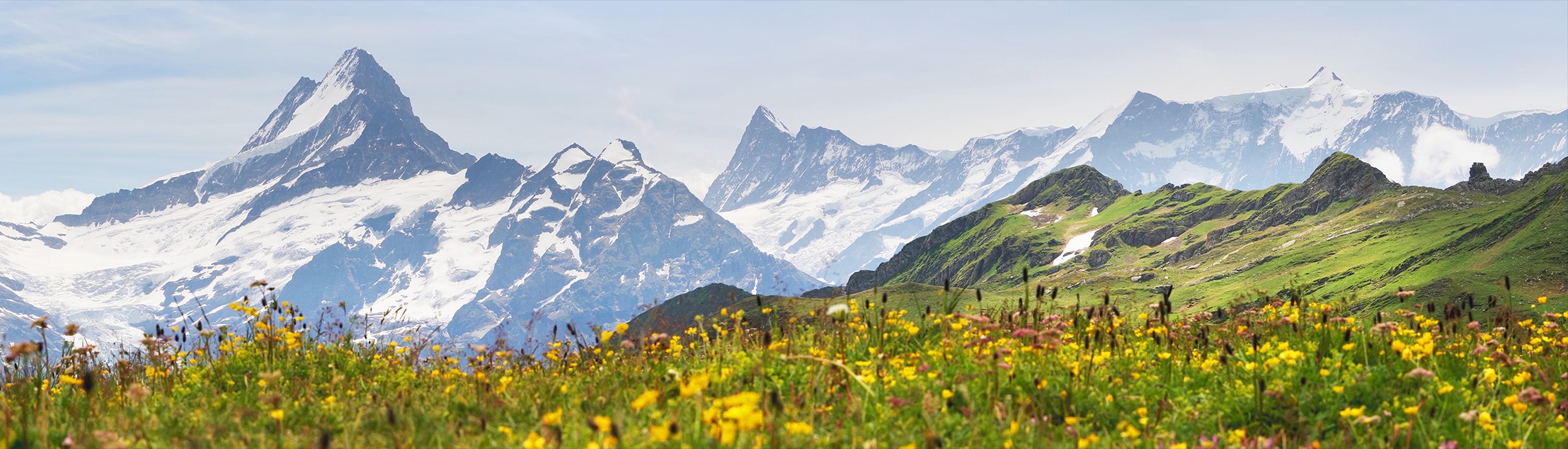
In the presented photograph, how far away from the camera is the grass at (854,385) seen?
670 cm

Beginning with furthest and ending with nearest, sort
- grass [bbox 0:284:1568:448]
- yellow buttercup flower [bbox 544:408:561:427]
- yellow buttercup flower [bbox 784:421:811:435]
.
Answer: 1. grass [bbox 0:284:1568:448]
2. yellow buttercup flower [bbox 544:408:561:427]
3. yellow buttercup flower [bbox 784:421:811:435]

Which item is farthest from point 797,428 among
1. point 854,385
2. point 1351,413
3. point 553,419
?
point 1351,413

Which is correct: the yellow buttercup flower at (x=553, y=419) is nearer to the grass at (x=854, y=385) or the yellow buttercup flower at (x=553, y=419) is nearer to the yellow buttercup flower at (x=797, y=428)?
the grass at (x=854, y=385)

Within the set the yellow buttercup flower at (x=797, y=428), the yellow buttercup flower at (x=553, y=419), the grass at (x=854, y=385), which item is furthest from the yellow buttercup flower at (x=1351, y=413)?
the yellow buttercup flower at (x=553, y=419)

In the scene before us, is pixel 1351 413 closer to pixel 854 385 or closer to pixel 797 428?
pixel 854 385

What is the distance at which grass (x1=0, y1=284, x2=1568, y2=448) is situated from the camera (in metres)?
6.70

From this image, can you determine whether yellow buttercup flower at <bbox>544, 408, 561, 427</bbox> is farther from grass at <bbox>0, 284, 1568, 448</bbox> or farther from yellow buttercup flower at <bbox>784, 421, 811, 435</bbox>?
yellow buttercup flower at <bbox>784, 421, 811, 435</bbox>

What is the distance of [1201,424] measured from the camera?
304 inches

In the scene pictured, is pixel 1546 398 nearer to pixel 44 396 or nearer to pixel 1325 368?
pixel 1325 368

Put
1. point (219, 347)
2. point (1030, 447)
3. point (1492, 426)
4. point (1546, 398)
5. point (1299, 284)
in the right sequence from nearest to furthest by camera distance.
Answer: point (1030, 447) → point (1492, 426) → point (1546, 398) → point (219, 347) → point (1299, 284)

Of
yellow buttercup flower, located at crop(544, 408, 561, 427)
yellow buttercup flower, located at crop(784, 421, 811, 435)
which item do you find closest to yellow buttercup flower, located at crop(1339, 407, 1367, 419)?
yellow buttercup flower, located at crop(784, 421, 811, 435)

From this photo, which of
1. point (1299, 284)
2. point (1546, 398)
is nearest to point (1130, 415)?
point (1546, 398)

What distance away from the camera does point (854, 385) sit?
8062 mm

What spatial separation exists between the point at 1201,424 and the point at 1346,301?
5.44 m
